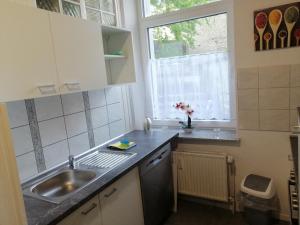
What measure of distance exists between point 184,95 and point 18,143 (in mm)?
1698

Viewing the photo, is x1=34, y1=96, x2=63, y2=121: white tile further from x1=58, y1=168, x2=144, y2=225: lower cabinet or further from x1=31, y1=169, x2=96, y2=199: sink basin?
x1=58, y1=168, x2=144, y2=225: lower cabinet

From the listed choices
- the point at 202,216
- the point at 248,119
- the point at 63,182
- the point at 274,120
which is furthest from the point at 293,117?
the point at 63,182

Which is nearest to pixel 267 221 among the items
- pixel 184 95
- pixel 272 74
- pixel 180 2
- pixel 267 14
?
pixel 272 74

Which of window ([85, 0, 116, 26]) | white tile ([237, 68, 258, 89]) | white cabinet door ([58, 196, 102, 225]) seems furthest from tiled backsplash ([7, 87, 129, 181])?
white tile ([237, 68, 258, 89])

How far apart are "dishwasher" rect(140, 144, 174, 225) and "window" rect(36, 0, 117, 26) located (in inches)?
50.6

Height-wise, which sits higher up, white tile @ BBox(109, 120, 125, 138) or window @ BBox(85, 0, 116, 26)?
window @ BBox(85, 0, 116, 26)

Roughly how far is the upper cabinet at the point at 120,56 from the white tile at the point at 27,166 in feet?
3.39

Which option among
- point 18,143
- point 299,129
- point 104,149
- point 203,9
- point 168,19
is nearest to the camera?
point 299,129

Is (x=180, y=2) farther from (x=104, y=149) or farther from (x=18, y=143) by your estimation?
(x=18, y=143)

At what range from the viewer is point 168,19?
259 cm

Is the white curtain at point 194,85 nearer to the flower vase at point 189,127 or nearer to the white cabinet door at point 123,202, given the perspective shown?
the flower vase at point 189,127

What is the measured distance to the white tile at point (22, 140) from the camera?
1537mm

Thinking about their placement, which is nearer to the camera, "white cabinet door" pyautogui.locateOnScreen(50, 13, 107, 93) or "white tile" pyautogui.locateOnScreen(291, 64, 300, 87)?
"white cabinet door" pyautogui.locateOnScreen(50, 13, 107, 93)

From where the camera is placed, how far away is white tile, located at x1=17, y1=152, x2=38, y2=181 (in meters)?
1.57
